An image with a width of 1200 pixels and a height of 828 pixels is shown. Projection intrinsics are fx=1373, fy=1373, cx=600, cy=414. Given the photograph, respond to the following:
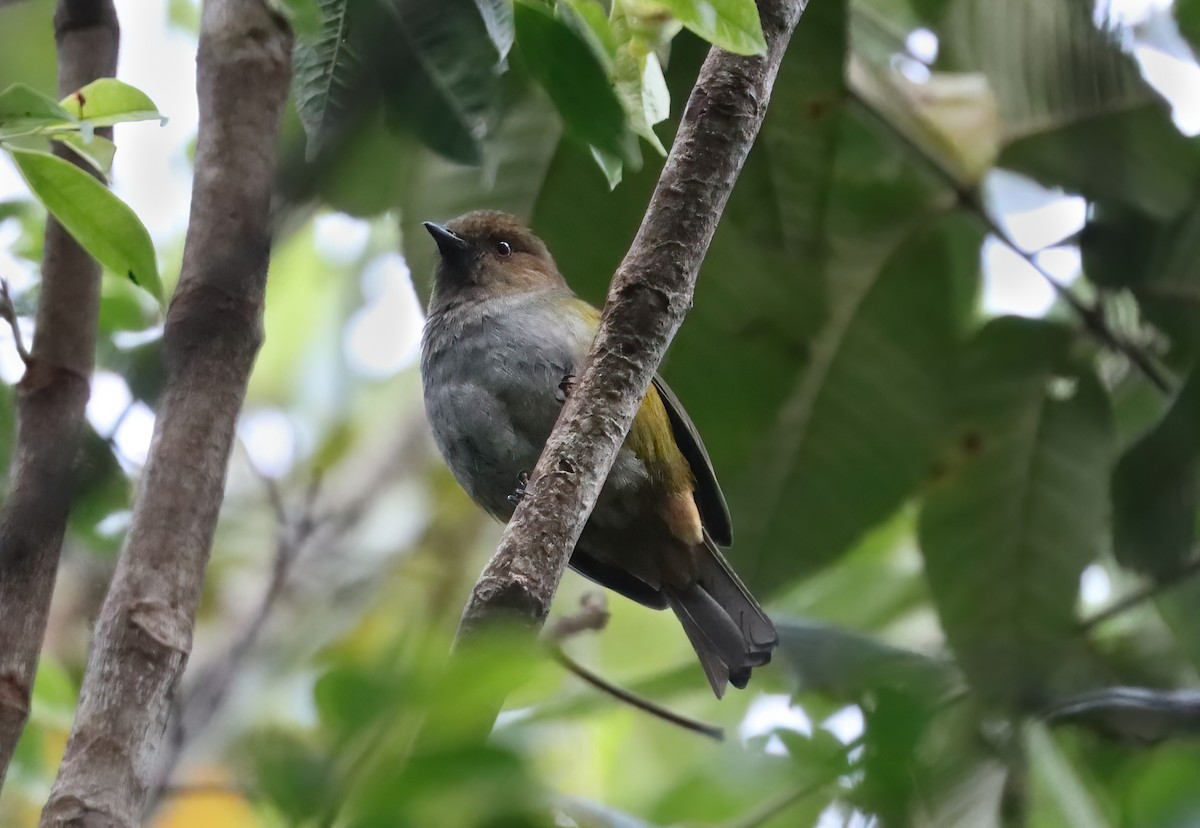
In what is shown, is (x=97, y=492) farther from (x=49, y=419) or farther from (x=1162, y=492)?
(x=1162, y=492)

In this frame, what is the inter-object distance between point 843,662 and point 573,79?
1.34 m

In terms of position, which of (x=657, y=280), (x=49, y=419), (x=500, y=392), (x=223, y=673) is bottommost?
(x=223, y=673)

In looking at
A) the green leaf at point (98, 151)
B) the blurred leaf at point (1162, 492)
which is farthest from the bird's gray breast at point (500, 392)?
the green leaf at point (98, 151)

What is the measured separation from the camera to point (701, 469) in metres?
3.67

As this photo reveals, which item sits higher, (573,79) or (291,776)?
(573,79)

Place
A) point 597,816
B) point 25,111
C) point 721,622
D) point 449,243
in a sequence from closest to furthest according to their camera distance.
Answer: point 25,111 < point 597,816 < point 721,622 < point 449,243

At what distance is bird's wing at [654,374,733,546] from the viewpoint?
349 centimetres

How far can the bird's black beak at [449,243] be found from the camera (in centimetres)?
410

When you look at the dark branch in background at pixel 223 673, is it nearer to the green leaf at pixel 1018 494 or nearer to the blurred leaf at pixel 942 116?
the green leaf at pixel 1018 494

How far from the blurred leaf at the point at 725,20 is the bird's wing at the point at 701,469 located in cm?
173

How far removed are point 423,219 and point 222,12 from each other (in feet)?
3.43

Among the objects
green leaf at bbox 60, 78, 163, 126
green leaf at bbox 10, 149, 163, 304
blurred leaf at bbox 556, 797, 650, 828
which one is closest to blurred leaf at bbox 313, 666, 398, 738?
green leaf at bbox 10, 149, 163, 304

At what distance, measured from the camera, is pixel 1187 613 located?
323 centimetres

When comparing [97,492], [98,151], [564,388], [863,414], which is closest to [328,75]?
[98,151]
